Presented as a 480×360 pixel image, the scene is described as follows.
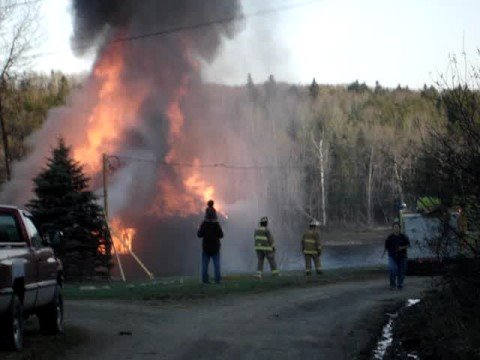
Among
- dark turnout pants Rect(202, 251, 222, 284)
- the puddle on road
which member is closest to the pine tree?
dark turnout pants Rect(202, 251, 222, 284)

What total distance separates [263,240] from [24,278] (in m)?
14.2

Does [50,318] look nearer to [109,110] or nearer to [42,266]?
[42,266]

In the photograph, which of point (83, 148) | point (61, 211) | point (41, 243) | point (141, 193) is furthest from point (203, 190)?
point (41, 243)

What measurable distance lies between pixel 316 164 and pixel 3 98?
45337mm

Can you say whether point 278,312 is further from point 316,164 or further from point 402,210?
point 316,164

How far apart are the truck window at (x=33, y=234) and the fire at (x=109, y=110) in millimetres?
28759

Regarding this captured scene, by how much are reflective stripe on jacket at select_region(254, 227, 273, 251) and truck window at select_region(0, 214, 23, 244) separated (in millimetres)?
13724

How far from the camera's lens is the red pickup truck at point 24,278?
10.1 m

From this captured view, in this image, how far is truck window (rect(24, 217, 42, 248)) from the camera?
38.2 ft

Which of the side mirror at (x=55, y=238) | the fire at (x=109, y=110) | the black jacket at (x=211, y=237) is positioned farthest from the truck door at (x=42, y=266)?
the fire at (x=109, y=110)

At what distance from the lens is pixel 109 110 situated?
136 feet

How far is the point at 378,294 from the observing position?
20.1 m

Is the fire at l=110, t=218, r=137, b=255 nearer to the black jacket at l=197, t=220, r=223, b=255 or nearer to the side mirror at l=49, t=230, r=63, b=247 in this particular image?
the black jacket at l=197, t=220, r=223, b=255

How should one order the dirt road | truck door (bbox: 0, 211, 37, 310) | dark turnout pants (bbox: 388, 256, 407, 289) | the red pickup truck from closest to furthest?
the red pickup truck, truck door (bbox: 0, 211, 37, 310), the dirt road, dark turnout pants (bbox: 388, 256, 407, 289)
